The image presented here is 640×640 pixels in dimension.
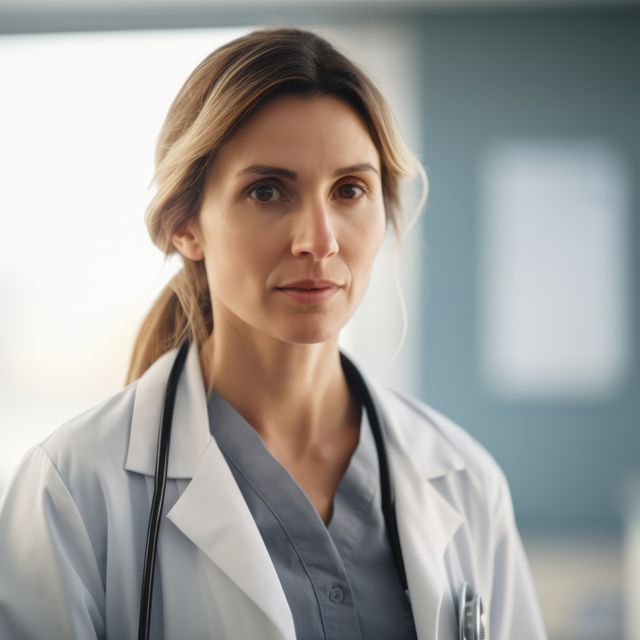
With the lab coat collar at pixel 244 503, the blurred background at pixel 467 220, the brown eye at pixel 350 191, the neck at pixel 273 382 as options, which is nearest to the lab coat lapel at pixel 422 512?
the lab coat collar at pixel 244 503

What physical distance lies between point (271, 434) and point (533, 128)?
2.62 meters

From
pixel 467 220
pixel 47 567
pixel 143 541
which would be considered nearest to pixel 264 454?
pixel 143 541

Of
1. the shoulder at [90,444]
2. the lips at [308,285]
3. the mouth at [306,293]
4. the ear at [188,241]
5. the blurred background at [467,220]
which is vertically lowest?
the shoulder at [90,444]

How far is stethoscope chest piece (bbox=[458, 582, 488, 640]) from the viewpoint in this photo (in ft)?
3.20

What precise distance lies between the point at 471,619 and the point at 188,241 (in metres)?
0.65

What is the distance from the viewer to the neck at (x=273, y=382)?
3.56ft

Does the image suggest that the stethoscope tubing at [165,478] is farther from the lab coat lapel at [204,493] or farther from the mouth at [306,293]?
the mouth at [306,293]

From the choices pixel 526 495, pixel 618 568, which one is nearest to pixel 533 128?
pixel 526 495

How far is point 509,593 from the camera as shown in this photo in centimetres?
113

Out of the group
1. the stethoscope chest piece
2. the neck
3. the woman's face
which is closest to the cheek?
the woman's face

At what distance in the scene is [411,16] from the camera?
131 inches

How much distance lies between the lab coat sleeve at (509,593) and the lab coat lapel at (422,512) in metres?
0.10

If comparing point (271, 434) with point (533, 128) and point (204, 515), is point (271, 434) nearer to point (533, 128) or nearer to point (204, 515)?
point (204, 515)

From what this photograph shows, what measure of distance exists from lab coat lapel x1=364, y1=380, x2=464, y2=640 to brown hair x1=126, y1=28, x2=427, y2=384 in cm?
34
